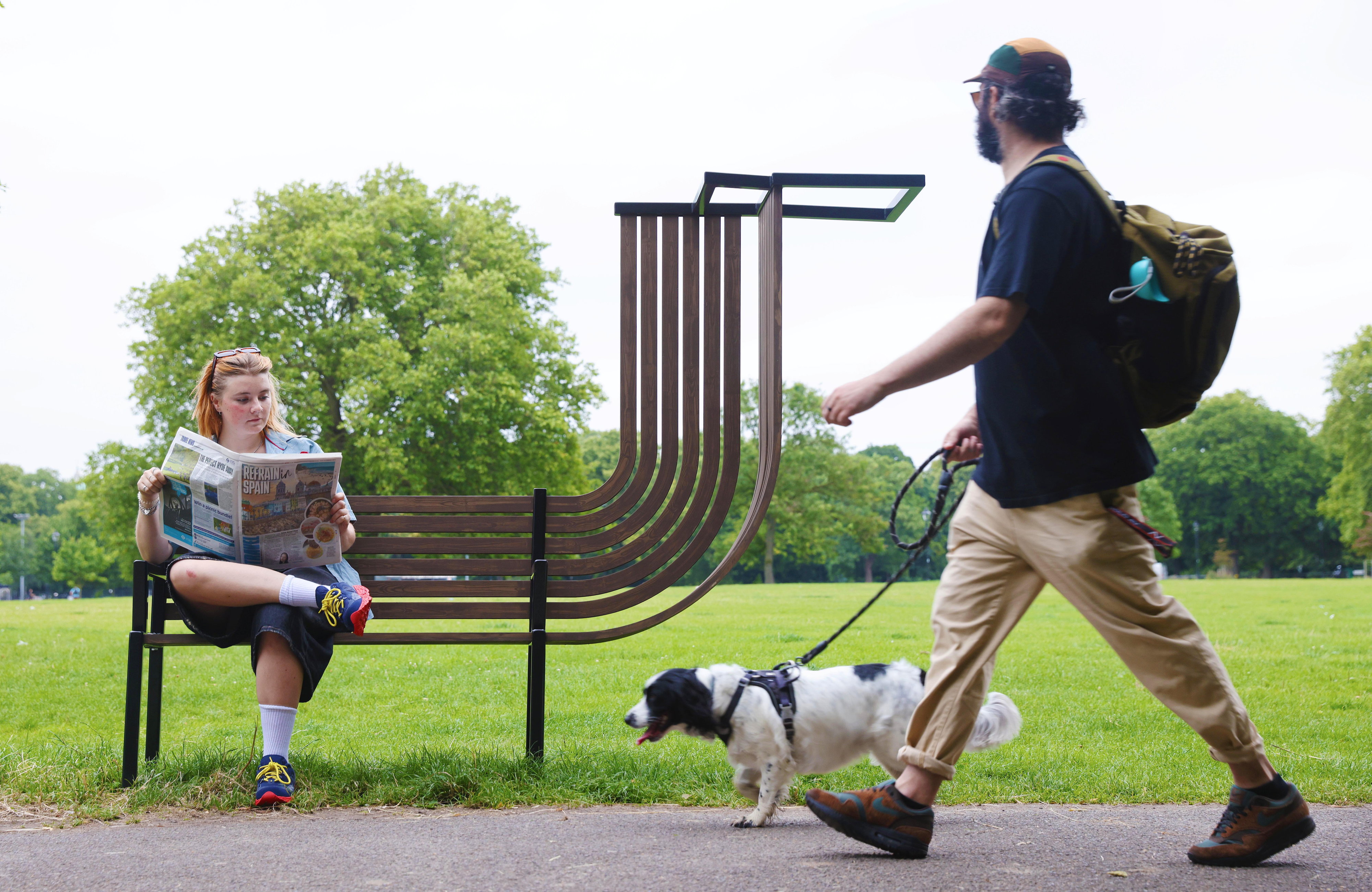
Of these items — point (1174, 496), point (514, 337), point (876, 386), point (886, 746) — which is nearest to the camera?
point (876, 386)

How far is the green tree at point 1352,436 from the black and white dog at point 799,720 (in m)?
49.6

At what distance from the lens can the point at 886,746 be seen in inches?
162

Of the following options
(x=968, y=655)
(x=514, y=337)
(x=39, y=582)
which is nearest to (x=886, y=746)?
(x=968, y=655)

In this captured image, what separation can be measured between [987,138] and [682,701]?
2.15m

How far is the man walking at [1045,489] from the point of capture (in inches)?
115

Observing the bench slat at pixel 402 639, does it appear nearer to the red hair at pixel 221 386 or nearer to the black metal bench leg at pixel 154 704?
the black metal bench leg at pixel 154 704

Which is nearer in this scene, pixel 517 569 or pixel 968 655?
pixel 968 655

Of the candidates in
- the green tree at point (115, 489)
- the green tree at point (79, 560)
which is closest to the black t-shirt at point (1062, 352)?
the green tree at point (115, 489)

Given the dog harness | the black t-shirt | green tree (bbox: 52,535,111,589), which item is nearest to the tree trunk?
the dog harness

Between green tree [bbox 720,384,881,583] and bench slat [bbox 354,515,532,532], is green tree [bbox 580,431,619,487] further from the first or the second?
bench slat [bbox 354,515,532,532]

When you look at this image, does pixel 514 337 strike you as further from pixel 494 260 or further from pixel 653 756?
pixel 653 756

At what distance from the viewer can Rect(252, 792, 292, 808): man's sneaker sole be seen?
152 inches

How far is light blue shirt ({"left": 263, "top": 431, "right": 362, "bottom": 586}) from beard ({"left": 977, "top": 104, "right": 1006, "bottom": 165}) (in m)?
2.70

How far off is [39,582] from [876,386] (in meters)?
95.2
